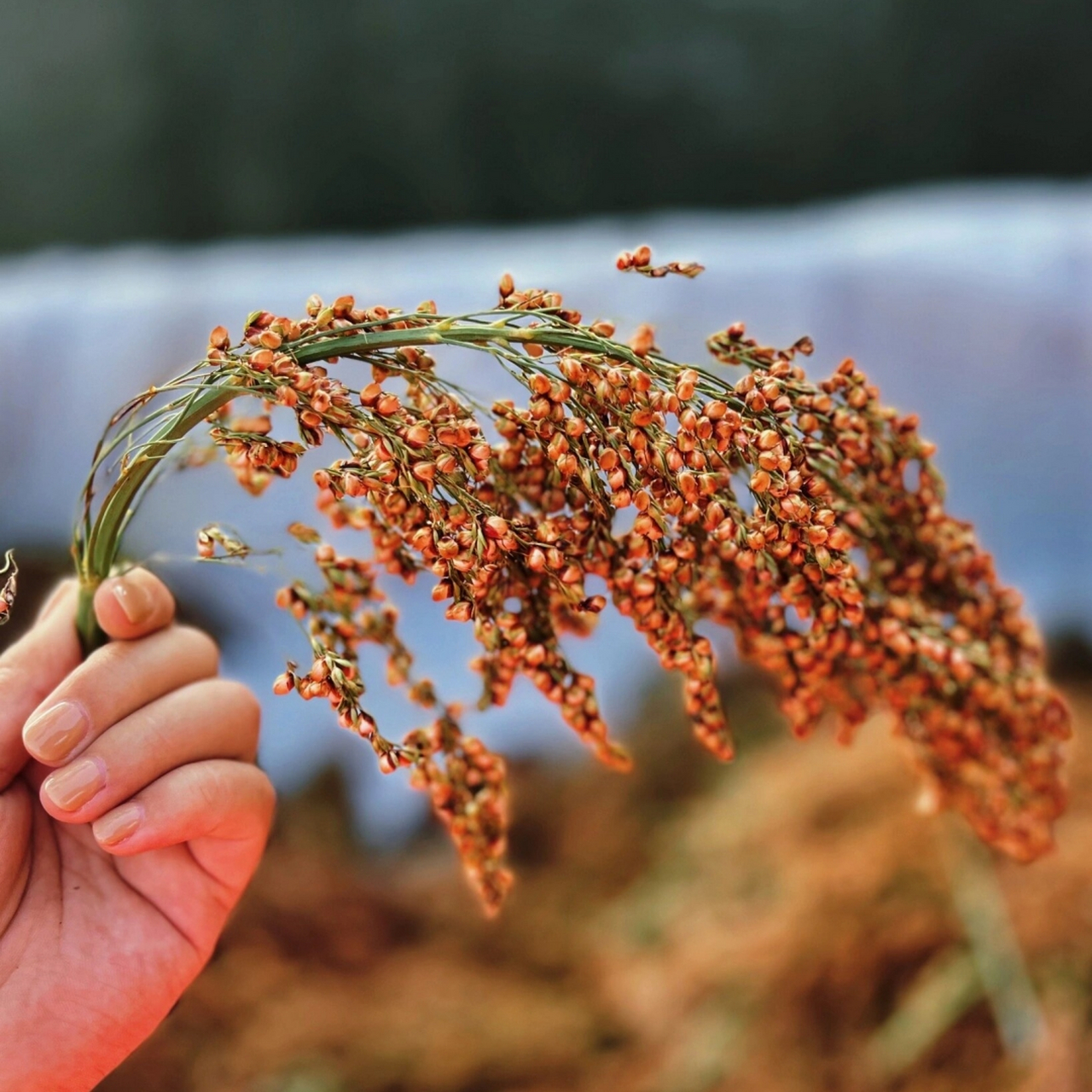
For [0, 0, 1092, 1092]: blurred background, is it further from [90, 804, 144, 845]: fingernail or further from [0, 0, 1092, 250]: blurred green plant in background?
[90, 804, 144, 845]: fingernail

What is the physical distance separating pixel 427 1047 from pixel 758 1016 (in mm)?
484

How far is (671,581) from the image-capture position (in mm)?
566

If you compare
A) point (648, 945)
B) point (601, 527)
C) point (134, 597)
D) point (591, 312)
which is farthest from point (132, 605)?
point (648, 945)

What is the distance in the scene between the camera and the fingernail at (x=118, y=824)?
57 centimetres

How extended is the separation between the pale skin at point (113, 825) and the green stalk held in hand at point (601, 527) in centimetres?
6

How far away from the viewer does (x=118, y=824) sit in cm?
57

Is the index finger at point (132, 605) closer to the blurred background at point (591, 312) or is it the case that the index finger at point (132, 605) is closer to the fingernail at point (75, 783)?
the fingernail at point (75, 783)

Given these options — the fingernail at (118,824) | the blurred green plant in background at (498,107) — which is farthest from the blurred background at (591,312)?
the fingernail at (118,824)

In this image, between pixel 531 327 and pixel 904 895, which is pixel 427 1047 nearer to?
pixel 904 895

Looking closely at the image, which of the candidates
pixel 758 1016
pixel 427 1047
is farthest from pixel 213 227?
pixel 758 1016

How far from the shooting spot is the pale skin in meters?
0.59

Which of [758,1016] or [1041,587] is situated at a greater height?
[1041,587]

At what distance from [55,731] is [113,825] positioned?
0.20 feet

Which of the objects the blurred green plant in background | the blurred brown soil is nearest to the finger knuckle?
the blurred brown soil
